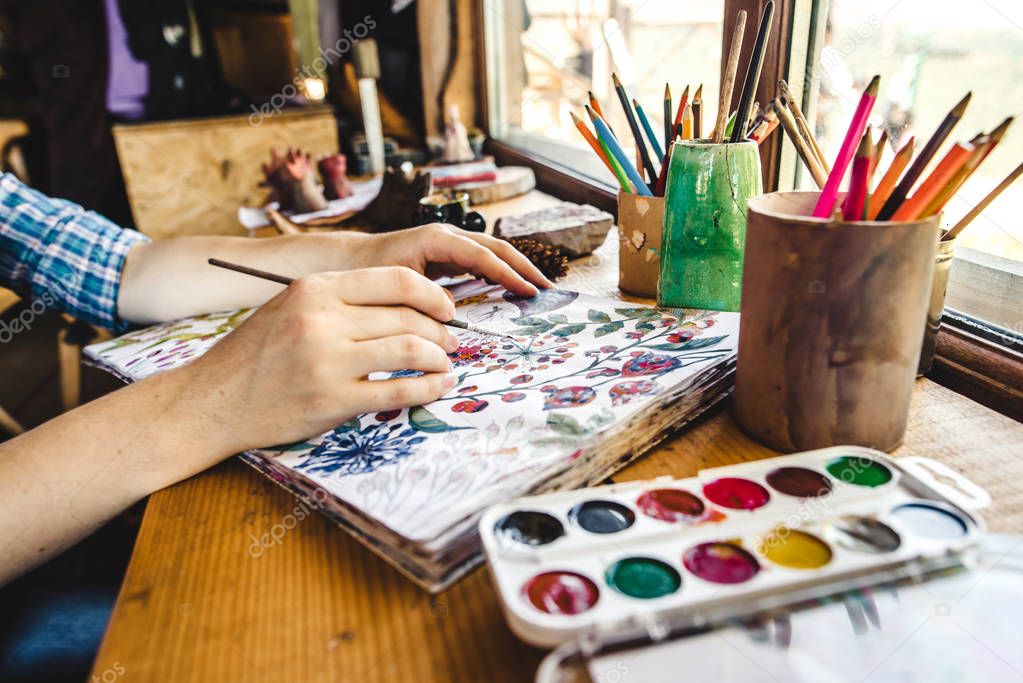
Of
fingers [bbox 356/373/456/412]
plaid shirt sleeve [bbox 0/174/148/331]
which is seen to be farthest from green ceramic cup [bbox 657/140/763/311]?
plaid shirt sleeve [bbox 0/174/148/331]

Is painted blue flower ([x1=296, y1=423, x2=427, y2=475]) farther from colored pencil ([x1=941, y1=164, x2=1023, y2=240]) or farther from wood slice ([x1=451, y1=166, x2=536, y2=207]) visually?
wood slice ([x1=451, y1=166, x2=536, y2=207])

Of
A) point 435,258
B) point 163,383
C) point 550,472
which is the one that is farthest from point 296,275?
point 550,472

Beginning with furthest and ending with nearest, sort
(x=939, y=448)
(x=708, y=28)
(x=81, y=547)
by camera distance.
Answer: (x=81, y=547) → (x=708, y=28) → (x=939, y=448)

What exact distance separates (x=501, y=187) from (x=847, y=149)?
47.8 inches

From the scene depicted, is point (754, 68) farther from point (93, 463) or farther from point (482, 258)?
point (93, 463)

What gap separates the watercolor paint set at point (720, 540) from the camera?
39 cm

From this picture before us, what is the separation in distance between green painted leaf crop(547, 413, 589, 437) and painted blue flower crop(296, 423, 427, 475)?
0.39 ft

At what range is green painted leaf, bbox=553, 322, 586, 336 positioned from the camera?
772 millimetres

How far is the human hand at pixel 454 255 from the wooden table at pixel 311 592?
35cm

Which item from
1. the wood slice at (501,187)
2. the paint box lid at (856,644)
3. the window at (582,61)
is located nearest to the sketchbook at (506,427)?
the paint box lid at (856,644)

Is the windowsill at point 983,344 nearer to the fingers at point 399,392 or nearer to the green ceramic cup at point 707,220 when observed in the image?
the green ceramic cup at point 707,220

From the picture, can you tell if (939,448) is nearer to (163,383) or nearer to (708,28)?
(163,383)

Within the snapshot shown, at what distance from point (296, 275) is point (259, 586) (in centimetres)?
61

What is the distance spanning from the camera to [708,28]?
1.23 metres
